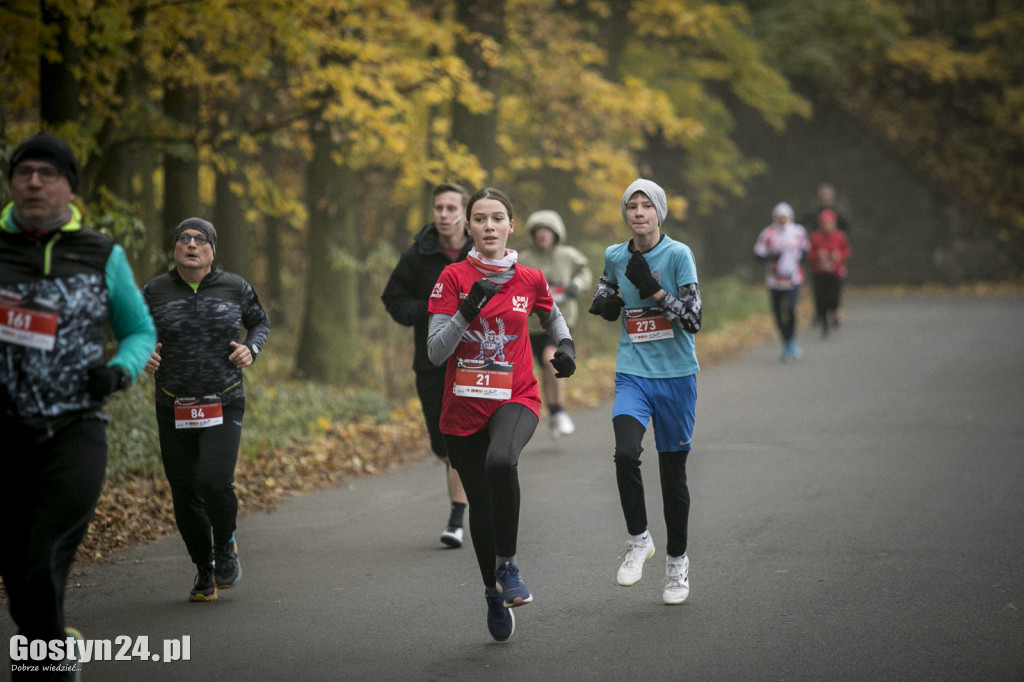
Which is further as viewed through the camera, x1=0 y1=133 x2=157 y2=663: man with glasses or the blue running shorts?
the blue running shorts

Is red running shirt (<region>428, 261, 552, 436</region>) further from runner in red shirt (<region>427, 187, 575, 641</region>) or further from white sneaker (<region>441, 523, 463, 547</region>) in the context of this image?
white sneaker (<region>441, 523, 463, 547</region>)

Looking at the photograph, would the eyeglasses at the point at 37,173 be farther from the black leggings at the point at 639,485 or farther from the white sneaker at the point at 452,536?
the white sneaker at the point at 452,536

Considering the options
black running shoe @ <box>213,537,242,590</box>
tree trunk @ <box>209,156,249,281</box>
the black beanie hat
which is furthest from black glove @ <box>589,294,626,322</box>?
tree trunk @ <box>209,156,249,281</box>

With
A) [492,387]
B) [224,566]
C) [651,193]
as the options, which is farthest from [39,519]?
[651,193]

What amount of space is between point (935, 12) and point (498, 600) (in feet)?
114

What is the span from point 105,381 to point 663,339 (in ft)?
9.69

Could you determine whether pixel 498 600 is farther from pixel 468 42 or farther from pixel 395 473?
pixel 468 42

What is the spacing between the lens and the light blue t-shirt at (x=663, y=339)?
5.95 meters

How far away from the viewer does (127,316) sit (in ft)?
14.0

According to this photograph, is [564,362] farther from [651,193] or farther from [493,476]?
[651,193]

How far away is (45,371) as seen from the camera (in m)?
4.07

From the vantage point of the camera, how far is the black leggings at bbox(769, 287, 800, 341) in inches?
688

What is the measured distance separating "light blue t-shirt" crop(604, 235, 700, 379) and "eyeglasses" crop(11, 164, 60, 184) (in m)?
2.85

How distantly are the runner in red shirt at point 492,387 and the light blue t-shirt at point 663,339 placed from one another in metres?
0.67
